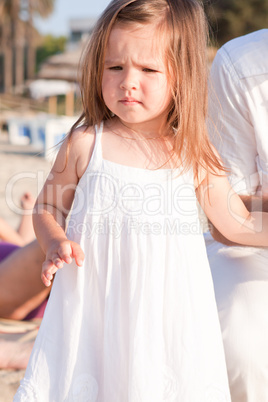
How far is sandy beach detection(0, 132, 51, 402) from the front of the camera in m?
2.25

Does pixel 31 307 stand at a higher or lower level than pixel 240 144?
lower

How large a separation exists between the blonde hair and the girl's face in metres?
0.03

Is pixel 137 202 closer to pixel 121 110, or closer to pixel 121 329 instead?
pixel 121 110

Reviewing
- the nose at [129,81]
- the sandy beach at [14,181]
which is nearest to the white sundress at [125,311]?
the nose at [129,81]

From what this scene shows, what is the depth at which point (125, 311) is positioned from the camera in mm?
1617

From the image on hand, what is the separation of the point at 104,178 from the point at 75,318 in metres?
0.46

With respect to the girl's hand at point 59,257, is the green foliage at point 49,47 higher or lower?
lower

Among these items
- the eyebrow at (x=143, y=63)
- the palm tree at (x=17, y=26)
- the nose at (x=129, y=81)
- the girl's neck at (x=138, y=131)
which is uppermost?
the eyebrow at (x=143, y=63)

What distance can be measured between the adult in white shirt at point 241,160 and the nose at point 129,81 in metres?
0.48

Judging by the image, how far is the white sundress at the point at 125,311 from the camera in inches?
62.5

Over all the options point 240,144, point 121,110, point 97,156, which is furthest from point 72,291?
point 240,144

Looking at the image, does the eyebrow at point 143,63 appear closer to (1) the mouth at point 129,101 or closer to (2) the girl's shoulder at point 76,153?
(1) the mouth at point 129,101

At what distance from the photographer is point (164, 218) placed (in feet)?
5.47

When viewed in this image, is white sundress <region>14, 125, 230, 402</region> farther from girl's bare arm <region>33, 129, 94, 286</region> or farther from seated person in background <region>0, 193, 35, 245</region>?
seated person in background <region>0, 193, 35, 245</region>
